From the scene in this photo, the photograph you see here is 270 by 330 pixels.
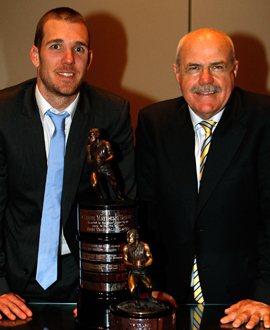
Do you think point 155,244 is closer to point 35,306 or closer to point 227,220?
point 227,220

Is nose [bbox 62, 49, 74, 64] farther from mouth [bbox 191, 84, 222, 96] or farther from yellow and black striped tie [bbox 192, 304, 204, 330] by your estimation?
yellow and black striped tie [bbox 192, 304, 204, 330]

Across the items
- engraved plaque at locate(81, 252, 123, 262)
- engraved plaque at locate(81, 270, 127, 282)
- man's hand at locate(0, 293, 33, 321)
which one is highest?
engraved plaque at locate(81, 252, 123, 262)

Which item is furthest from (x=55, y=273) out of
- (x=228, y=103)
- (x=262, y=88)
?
(x=262, y=88)

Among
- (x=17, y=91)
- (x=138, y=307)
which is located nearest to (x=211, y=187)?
(x=138, y=307)

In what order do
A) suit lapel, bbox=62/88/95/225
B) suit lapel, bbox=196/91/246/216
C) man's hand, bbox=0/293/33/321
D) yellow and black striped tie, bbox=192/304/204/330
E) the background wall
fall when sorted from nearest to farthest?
yellow and black striped tie, bbox=192/304/204/330 < man's hand, bbox=0/293/33/321 < suit lapel, bbox=62/88/95/225 < suit lapel, bbox=196/91/246/216 < the background wall

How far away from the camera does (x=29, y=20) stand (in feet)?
15.1

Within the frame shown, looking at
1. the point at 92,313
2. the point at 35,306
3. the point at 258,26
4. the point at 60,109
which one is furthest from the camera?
the point at 258,26

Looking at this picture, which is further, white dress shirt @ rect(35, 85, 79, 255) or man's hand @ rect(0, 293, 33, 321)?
white dress shirt @ rect(35, 85, 79, 255)

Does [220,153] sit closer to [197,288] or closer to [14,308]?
[197,288]

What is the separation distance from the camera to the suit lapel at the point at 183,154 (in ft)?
7.95

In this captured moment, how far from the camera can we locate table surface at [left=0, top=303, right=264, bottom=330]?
171 centimetres

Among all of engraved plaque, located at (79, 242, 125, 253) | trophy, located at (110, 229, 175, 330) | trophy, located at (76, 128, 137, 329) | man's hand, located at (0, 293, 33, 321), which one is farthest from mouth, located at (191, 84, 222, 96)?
man's hand, located at (0, 293, 33, 321)

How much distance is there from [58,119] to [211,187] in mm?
815

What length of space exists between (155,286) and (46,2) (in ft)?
10.2
